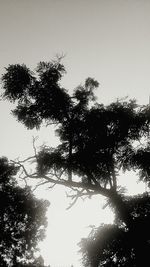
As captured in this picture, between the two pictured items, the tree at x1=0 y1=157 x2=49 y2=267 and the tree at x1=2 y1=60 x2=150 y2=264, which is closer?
the tree at x1=2 y1=60 x2=150 y2=264

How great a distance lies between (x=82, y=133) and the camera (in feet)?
58.5

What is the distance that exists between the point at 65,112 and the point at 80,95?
2033 millimetres

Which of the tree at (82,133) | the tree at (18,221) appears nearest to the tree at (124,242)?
the tree at (82,133)

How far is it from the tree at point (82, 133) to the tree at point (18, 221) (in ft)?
39.9

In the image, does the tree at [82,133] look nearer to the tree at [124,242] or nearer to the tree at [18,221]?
the tree at [124,242]

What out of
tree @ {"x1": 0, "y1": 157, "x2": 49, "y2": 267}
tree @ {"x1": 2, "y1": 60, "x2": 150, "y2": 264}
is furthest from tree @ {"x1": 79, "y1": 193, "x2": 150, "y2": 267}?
tree @ {"x1": 0, "y1": 157, "x2": 49, "y2": 267}

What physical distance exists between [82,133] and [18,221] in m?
18.4

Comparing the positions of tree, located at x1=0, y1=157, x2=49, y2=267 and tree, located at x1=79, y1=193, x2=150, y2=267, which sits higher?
tree, located at x1=0, y1=157, x2=49, y2=267

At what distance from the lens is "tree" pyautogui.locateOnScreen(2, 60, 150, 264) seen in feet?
56.1

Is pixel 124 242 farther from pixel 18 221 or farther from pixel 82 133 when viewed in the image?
pixel 18 221

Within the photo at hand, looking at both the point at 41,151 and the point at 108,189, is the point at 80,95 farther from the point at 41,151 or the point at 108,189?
the point at 108,189

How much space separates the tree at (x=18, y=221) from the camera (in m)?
30.1

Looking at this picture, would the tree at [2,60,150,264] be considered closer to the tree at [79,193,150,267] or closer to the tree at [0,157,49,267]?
the tree at [79,193,150,267]

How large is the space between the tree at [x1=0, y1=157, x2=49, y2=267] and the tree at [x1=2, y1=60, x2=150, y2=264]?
12.2 metres
